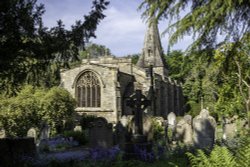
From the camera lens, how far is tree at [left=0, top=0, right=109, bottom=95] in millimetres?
5773

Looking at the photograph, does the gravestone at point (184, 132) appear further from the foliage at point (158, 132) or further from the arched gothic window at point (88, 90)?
the arched gothic window at point (88, 90)

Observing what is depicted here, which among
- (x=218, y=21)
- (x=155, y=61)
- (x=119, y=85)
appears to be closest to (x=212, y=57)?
(x=218, y=21)

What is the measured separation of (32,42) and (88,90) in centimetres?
2618

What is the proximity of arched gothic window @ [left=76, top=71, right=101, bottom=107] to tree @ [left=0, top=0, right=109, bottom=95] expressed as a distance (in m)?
24.9

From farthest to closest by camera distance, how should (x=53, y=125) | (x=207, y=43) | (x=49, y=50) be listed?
(x=53, y=125) → (x=207, y=43) → (x=49, y=50)

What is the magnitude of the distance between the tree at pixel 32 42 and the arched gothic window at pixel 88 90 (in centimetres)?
2485

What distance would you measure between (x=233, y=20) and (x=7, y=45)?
5.08 metres

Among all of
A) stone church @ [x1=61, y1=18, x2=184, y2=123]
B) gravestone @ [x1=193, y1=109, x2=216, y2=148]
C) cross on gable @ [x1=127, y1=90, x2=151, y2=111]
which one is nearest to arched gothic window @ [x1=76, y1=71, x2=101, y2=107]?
stone church @ [x1=61, y1=18, x2=184, y2=123]

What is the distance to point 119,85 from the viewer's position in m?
31.0

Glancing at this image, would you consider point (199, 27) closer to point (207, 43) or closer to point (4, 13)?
point (207, 43)

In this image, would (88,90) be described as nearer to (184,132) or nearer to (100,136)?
(100,136)

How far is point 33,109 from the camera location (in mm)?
20359

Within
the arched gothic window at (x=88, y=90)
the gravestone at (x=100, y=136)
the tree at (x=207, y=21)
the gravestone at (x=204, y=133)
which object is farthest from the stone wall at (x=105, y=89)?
the tree at (x=207, y=21)

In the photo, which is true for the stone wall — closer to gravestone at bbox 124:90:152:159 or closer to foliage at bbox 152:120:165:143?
foliage at bbox 152:120:165:143
